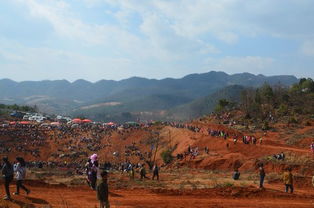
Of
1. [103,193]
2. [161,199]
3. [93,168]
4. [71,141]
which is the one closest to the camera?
[103,193]

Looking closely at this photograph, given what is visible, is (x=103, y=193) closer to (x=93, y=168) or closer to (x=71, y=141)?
(x=93, y=168)

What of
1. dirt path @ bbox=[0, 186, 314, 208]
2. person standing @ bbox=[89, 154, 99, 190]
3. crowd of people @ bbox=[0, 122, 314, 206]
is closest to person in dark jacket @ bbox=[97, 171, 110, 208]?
dirt path @ bbox=[0, 186, 314, 208]

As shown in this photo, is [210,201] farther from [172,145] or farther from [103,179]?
[172,145]

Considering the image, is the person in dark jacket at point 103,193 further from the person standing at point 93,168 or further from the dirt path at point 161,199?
the person standing at point 93,168

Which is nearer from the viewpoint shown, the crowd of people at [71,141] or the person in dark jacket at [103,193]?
the person in dark jacket at [103,193]

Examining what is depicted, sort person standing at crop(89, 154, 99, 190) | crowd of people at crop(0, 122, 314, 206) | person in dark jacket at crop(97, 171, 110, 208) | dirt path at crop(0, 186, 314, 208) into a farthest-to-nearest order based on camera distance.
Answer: crowd of people at crop(0, 122, 314, 206) < person standing at crop(89, 154, 99, 190) < dirt path at crop(0, 186, 314, 208) < person in dark jacket at crop(97, 171, 110, 208)

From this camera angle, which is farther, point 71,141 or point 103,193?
point 71,141


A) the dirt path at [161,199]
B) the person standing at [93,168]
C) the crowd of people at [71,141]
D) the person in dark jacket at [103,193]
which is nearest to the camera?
the person in dark jacket at [103,193]

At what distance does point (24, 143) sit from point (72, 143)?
7.39 meters

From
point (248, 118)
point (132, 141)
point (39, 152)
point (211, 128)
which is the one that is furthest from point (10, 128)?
point (248, 118)

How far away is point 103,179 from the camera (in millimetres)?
9359

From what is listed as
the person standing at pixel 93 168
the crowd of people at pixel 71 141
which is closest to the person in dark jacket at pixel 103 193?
the person standing at pixel 93 168

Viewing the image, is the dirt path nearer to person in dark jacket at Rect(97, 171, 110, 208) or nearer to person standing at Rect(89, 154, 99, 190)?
person standing at Rect(89, 154, 99, 190)

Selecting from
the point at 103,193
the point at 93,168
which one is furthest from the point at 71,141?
the point at 103,193
